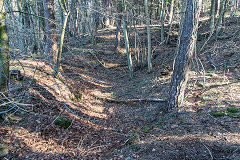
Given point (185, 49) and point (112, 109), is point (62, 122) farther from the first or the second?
point (185, 49)

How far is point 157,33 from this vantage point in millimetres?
19266

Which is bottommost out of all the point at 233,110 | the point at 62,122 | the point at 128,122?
the point at 128,122

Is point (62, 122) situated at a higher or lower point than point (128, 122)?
higher

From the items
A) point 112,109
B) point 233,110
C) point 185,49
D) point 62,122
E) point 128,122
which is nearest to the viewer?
point 233,110

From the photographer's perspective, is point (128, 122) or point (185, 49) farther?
point (128, 122)

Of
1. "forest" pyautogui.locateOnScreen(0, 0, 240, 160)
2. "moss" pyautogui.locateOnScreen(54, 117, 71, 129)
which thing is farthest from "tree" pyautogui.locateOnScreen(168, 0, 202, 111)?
"moss" pyautogui.locateOnScreen(54, 117, 71, 129)

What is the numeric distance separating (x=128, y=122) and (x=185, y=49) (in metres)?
3.87

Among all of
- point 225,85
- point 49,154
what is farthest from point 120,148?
point 225,85

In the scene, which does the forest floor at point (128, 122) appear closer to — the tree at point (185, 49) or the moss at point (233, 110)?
the moss at point (233, 110)

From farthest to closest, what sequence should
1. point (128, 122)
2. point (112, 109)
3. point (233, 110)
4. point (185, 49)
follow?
point (112, 109) < point (128, 122) < point (185, 49) < point (233, 110)

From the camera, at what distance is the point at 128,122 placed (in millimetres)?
7074

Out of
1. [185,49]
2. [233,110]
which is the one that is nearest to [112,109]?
[185,49]

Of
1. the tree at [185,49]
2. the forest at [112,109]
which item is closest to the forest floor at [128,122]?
the forest at [112,109]

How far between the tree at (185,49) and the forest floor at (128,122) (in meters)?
0.64
